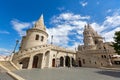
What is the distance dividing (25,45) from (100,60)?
23.5 m

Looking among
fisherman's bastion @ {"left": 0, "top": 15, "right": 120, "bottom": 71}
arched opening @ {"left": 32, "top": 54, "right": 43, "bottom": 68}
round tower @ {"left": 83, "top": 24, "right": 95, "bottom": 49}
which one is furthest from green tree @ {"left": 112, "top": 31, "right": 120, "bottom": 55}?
round tower @ {"left": 83, "top": 24, "right": 95, "bottom": 49}

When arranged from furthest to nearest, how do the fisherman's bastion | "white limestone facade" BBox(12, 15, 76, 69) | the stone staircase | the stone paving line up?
the fisherman's bastion
"white limestone facade" BBox(12, 15, 76, 69)
the stone staircase
the stone paving

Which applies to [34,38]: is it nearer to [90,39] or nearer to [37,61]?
[37,61]

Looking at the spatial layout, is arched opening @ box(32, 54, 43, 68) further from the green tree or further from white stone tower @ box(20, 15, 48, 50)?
the green tree

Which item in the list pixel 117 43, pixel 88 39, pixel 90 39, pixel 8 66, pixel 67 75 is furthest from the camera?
pixel 88 39

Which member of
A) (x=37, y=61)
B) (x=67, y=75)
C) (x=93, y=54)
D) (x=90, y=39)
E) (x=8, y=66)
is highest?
(x=90, y=39)

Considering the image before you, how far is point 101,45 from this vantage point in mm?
43938

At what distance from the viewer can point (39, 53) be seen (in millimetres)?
22094

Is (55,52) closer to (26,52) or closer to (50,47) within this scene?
(50,47)

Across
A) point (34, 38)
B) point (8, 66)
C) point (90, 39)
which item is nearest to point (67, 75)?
point (8, 66)

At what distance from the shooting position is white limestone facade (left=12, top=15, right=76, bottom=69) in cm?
2053

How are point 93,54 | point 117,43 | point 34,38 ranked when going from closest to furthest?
point 117,43 < point 34,38 < point 93,54

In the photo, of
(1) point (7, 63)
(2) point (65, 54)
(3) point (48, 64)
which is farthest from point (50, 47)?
(1) point (7, 63)

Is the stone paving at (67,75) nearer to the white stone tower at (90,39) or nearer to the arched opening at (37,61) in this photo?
the arched opening at (37,61)
